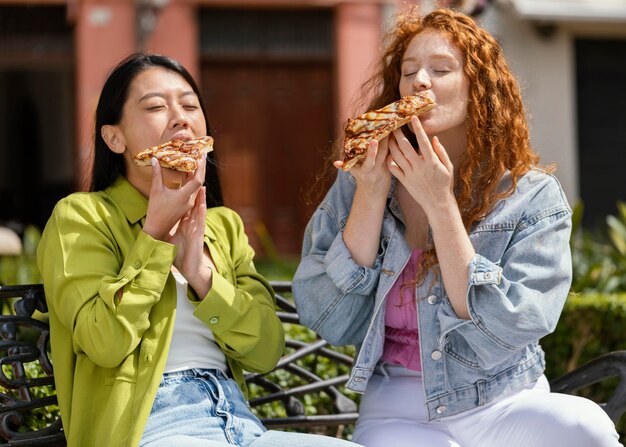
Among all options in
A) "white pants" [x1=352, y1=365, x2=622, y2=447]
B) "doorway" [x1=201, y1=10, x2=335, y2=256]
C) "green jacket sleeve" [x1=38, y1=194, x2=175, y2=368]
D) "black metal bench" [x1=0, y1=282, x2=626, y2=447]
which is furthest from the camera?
"doorway" [x1=201, y1=10, x2=335, y2=256]

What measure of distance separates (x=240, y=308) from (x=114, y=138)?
625mm

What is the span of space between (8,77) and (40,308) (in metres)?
11.7

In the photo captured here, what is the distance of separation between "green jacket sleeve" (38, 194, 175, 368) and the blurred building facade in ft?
28.7

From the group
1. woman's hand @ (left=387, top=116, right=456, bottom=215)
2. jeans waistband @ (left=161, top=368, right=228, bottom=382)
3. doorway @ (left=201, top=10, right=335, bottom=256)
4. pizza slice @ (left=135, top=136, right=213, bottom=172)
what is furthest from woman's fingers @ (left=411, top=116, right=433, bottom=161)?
doorway @ (left=201, top=10, right=335, bottom=256)

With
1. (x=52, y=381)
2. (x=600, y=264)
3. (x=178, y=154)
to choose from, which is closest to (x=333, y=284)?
(x=178, y=154)

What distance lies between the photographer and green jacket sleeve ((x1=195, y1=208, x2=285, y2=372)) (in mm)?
2889

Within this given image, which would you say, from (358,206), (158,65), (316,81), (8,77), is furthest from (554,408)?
(8,77)

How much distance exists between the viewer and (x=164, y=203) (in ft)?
9.21

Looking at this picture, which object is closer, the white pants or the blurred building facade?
the white pants

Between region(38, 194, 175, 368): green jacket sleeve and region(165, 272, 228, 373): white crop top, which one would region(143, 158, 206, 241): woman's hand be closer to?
region(38, 194, 175, 368): green jacket sleeve

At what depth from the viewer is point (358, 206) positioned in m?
2.99

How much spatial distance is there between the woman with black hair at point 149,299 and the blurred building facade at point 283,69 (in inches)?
336

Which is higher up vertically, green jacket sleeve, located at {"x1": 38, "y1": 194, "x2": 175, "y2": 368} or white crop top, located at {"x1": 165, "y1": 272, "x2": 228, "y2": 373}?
green jacket sleeve, located at {"x1": 38, "y1": 194, "x2": 175, "y2": 368}

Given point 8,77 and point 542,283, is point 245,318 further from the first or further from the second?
point 8,77
